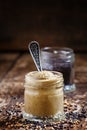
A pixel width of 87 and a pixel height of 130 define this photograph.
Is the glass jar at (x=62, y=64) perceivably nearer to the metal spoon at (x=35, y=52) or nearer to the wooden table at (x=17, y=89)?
the wooden table at (x=17, y=89)

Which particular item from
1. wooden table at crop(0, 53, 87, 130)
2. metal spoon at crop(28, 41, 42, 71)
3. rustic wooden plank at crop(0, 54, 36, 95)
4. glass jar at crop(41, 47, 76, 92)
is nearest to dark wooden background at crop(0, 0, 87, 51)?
wooden table at crop(0, 53, 87, 130)

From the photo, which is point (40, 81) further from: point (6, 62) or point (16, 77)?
point (6, 62)

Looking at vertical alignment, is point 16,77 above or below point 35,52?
below

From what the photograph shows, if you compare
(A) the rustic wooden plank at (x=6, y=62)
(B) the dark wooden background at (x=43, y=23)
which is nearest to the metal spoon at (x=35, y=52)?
(A) the rustic wooden plank at (x=6, y=62)

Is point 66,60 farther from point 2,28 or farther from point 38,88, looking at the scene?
point 2,28

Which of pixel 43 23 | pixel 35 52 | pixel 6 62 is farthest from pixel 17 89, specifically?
pixel 43 23

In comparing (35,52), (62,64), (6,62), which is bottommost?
(6,62)
